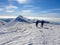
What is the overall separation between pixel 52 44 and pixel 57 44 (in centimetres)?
30

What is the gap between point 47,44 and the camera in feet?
19.5

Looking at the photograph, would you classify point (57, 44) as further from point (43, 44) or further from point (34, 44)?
point (34, 44)

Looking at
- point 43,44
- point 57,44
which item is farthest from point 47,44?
point 57,44

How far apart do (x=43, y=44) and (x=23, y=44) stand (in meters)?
1.18

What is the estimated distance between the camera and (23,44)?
6.16m

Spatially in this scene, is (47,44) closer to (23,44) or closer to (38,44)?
(38,44)

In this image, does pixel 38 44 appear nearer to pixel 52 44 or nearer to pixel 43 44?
pixel 43 44

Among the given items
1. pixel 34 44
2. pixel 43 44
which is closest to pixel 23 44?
pixel 34 44

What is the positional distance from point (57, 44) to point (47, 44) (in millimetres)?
602

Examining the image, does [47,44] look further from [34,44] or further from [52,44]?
[34,44]

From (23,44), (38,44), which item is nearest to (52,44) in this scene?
(38,44)

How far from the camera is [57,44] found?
238 inches

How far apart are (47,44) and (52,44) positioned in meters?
0.31

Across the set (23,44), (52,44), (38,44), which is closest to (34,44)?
(38,44)
